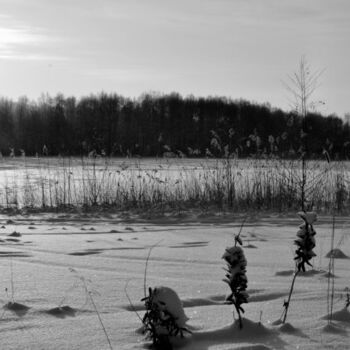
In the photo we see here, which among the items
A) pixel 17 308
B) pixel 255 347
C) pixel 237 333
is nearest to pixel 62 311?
pixel 17 308

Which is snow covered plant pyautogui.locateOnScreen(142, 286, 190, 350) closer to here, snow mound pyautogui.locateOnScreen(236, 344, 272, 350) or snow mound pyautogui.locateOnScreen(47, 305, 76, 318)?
snow mound pyautogui.locateOnScreen(236, 344, 272, 350)

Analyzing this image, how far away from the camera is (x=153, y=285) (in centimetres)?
291

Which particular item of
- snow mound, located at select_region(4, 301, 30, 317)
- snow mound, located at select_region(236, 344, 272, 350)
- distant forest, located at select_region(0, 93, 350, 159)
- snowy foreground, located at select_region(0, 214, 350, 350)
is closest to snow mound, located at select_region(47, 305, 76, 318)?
snowy foreground, located at select_region(0, 214, 350, 350)

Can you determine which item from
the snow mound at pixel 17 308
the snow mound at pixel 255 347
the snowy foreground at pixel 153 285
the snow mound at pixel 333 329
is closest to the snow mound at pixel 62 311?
the snowy foreground at pixel 153 285

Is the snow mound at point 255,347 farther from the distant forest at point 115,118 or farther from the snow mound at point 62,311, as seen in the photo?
the distant forest at point 115,118

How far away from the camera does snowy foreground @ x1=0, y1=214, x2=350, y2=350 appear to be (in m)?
2.06

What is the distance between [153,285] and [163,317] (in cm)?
95

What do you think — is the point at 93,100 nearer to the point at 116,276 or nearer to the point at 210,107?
the point at 210,107

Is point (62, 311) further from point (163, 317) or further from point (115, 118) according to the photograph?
point (115, 118)

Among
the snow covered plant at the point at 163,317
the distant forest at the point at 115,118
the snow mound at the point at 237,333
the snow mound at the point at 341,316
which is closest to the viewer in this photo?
the snow covered plant at the point at 163,317

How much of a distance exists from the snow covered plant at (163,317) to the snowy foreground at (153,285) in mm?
69

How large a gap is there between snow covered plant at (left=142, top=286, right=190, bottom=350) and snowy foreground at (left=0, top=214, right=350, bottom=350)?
69 millimetres

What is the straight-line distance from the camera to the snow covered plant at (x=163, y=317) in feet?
A: 6.34

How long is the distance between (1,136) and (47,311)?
47594 mm
